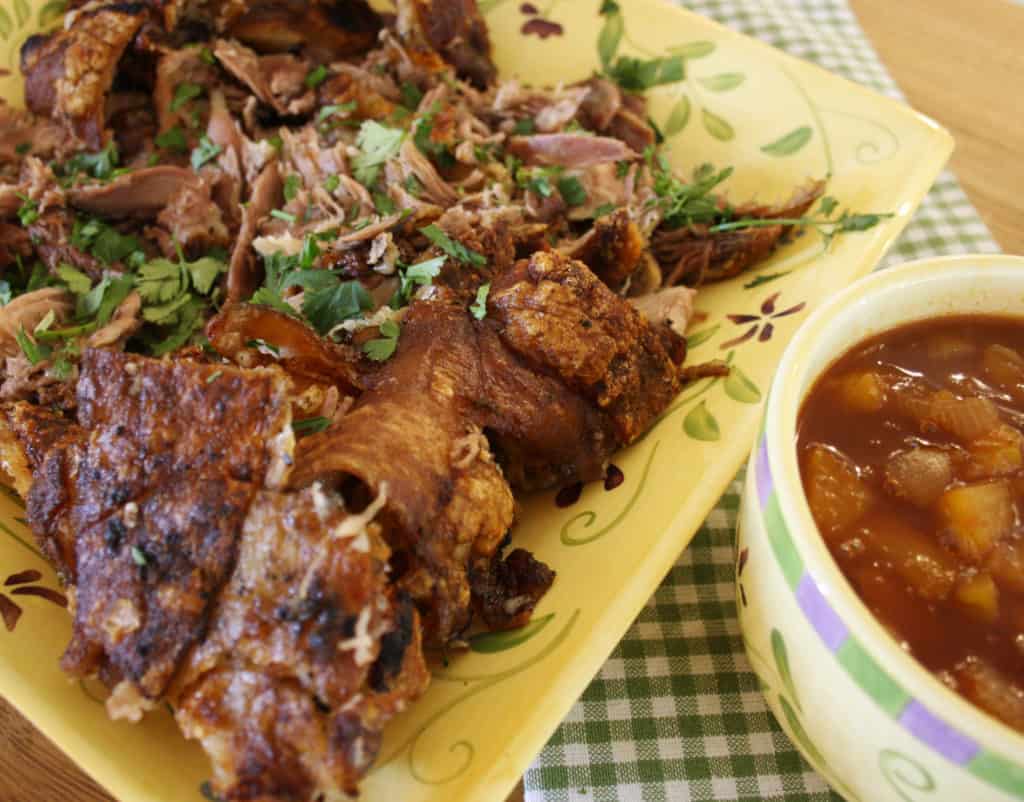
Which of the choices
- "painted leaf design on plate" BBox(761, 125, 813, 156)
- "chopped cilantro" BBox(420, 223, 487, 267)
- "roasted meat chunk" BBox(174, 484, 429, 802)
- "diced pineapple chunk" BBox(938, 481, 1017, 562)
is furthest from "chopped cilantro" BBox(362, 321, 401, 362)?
"painted leaf design on plate" BBox(761, 125, 813, 156)

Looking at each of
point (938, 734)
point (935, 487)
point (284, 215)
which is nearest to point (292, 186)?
point (284, 215)

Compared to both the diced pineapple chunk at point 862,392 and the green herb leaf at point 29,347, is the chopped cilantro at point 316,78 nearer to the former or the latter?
the green herb leaf at point 29,347

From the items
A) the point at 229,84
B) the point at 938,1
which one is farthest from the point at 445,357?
the point at 938,1

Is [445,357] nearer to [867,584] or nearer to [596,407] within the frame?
[596,407]

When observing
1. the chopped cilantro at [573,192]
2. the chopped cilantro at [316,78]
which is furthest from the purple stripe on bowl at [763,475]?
the chopped cilantro at [316,78]

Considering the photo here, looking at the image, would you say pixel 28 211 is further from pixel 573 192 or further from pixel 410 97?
pixel 573 192

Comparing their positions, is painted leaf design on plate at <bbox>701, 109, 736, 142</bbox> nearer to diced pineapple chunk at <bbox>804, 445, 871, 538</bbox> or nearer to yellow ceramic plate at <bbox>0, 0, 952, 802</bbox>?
yellow ceramic plate at <bbox>0, 0, 952, 802</bbox>
